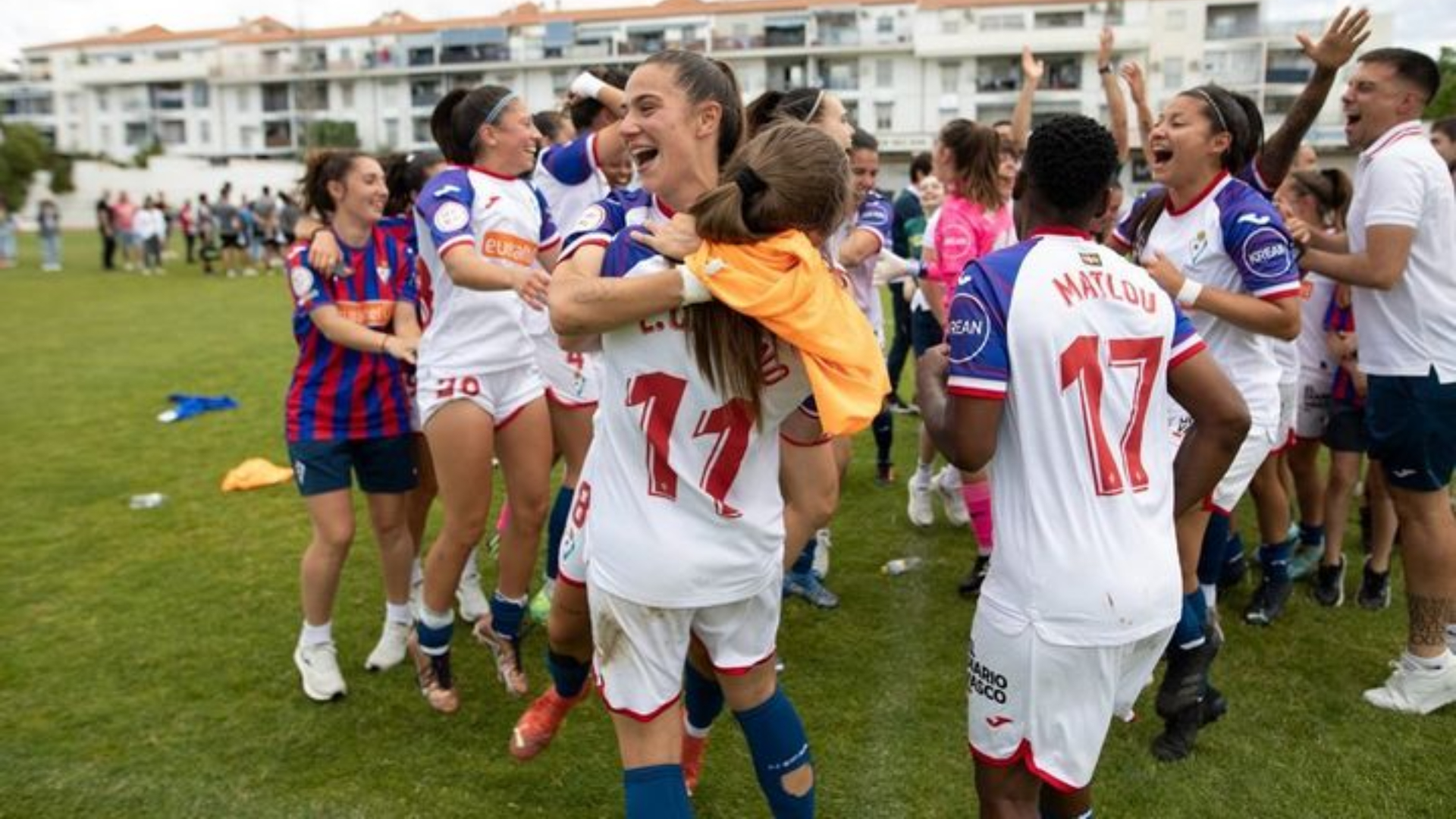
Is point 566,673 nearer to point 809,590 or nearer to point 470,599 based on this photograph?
point 470,599

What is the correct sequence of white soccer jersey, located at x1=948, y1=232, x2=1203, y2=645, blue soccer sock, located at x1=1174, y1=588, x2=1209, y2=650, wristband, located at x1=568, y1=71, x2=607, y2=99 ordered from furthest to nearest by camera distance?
wristband, located at x1=568, y1=71, x2=607, y2=99
blue soccer sock, located at x1=1174, y1=588, x2=1209, y2=650
white soccer jersey, located at x1=948, y1=232, x2=1203, y2=645

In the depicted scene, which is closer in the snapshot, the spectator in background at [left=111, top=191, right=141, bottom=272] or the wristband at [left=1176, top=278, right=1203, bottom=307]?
the wristband at [left=1176, top=278, right=1203, bottom=307]

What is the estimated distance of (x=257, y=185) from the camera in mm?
63562

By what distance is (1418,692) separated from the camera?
424 centimetres

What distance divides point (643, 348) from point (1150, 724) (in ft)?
9.74

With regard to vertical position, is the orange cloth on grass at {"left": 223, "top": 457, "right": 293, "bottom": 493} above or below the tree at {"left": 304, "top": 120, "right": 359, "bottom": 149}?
below

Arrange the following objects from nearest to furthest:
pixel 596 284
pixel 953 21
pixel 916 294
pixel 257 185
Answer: pixel 596 284 < pixel 916 294 < pixel 257 185 < pixel 953 21

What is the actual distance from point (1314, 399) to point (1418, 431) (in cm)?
149

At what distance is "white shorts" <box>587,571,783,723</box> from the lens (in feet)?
8.29

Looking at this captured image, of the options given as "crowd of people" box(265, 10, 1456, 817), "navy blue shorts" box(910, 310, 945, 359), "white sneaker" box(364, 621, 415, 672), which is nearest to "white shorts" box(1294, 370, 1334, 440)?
"crowd of people" box(265, 10, 1456, 817)

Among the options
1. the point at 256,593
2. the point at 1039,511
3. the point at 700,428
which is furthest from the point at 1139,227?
the point at 256,593

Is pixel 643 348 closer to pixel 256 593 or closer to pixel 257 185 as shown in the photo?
pixel 256 593

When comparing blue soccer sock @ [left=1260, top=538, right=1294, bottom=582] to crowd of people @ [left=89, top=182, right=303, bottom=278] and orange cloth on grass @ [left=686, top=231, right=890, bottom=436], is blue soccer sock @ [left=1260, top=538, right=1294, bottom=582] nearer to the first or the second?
orange cloth on grass @ [left=686, top=231, right=890, bottom=436]

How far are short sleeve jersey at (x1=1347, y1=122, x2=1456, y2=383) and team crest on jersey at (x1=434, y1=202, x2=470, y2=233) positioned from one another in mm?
3674
